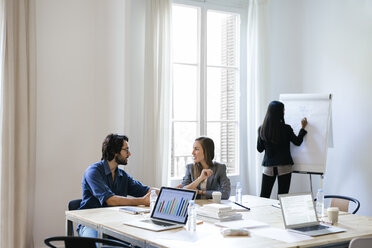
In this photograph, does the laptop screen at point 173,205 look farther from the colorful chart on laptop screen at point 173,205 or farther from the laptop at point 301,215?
the laptop at point 301,215

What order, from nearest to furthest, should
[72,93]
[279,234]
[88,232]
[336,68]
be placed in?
[279,234] < [88,232] < [72,93] < [336,68]

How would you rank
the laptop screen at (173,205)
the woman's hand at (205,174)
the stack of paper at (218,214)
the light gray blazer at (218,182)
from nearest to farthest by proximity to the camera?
the laptop screen at (173,205)
the stack of paper at (218,214)
the woman's hand at (205,174)
the light gray blazer at (218,182)

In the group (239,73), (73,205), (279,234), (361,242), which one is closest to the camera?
(361,242)

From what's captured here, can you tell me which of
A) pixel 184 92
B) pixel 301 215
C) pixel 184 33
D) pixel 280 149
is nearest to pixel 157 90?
pixel 184 92

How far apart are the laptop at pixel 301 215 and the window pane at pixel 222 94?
296 cm

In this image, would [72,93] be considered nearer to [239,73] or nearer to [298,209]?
[239,73]

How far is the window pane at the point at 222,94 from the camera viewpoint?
6.27 meters

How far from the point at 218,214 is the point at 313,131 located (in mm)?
2860

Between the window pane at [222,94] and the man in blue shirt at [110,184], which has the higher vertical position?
the window pane at [222,94]

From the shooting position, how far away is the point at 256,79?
21.1 feet

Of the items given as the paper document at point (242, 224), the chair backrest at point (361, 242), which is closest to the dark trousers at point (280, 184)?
the paper document at point (242, 224)

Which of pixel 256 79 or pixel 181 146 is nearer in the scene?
pixel 181 146

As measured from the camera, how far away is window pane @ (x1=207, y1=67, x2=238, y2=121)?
6273 millimetres

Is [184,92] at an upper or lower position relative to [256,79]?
lower
